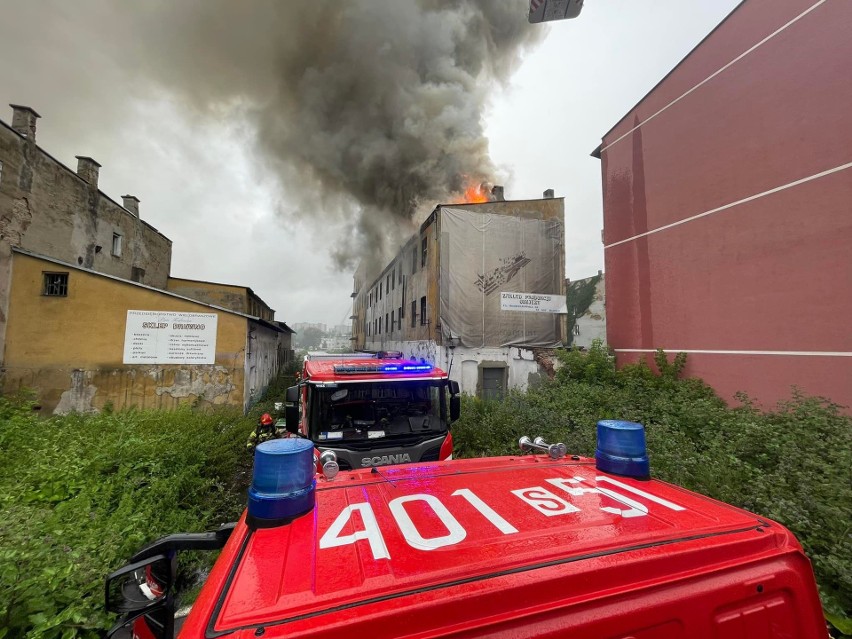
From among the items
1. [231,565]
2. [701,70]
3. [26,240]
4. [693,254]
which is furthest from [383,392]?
[26,240]

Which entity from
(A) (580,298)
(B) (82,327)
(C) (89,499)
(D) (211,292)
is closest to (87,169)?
(D) (211,292)

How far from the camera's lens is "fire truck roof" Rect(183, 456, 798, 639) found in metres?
1.24

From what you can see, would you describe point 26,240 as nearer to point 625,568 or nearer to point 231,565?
point 231,565

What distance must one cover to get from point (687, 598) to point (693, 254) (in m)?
11.8

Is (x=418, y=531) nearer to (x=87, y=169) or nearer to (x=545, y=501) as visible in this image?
(x=545, y=501)

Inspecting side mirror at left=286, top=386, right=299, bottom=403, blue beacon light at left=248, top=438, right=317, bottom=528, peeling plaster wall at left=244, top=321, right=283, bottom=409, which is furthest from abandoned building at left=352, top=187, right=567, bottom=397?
blue beacon light at left=248, top=438, right=317, bottom=528

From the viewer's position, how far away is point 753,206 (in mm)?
9039

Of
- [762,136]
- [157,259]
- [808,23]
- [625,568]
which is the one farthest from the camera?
[157,259]

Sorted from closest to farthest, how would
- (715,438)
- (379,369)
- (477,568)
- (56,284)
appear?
(477,568) → (379,369) → (715,438) → (56,284)

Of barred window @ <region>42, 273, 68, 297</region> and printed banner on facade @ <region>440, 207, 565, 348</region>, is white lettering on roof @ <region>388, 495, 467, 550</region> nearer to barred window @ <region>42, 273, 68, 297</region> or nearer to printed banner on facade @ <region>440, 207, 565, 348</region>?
printed banner on facade @ <region>440, 207, 565, 348</region>

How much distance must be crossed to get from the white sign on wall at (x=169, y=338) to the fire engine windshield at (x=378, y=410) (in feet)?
28.5

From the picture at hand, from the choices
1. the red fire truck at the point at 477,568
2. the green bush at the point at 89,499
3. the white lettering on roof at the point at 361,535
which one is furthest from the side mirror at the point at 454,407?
the green bush at the point at 89,499

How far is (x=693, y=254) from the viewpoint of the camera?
10477 millimetres

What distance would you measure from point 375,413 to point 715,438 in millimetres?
6731
